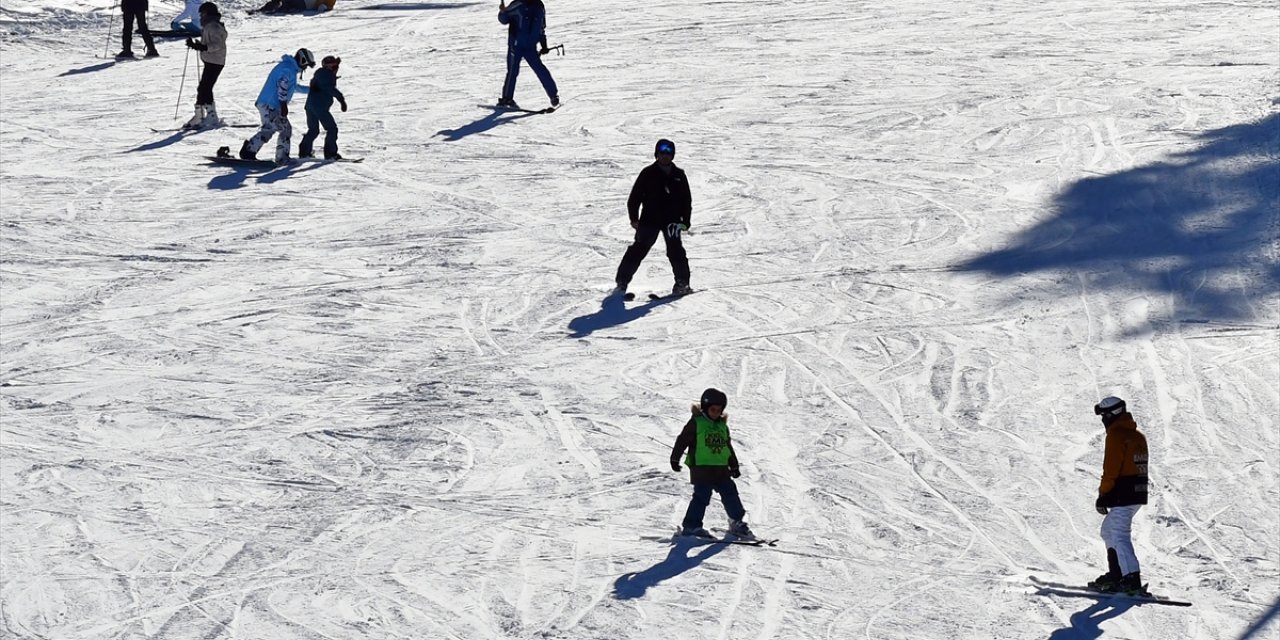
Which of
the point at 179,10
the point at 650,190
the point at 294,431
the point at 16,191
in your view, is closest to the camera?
the point at 294,431

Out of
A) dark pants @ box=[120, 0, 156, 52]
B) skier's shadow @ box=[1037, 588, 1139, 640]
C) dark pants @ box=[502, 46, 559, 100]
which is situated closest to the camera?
skier's shadow @ box=[1037, 588, 1139, 640]

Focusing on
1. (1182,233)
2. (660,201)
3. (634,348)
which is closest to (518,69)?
(660,201)

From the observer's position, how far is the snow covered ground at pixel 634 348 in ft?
32.4

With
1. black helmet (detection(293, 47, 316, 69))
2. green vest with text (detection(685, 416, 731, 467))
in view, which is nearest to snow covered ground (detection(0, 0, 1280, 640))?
green vest with text (detection(685, 416, 731, 467))

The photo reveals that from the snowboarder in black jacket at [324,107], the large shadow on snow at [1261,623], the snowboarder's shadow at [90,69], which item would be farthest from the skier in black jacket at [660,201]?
the snowboarder's shadow at [90,69]

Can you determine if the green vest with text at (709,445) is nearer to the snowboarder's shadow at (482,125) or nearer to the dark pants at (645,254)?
the dark pants at (645,254)

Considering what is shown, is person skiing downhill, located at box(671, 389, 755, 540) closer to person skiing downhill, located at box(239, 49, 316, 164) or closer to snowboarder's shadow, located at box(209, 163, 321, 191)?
person skiing downhill, located at box(239, 49, 316, 164)

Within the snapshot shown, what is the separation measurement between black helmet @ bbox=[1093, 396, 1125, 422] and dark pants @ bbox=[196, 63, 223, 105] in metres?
14.1

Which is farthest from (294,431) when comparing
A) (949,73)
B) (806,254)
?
(949,73)

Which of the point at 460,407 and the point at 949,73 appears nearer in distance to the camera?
the point at 460,407

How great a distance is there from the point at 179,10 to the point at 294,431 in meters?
18.4

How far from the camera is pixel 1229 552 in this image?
10547 millimetres

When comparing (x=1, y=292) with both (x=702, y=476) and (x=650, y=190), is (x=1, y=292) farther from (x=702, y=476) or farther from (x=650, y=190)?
(x=702, y=476)

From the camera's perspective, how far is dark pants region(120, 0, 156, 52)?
24719 millimetres
